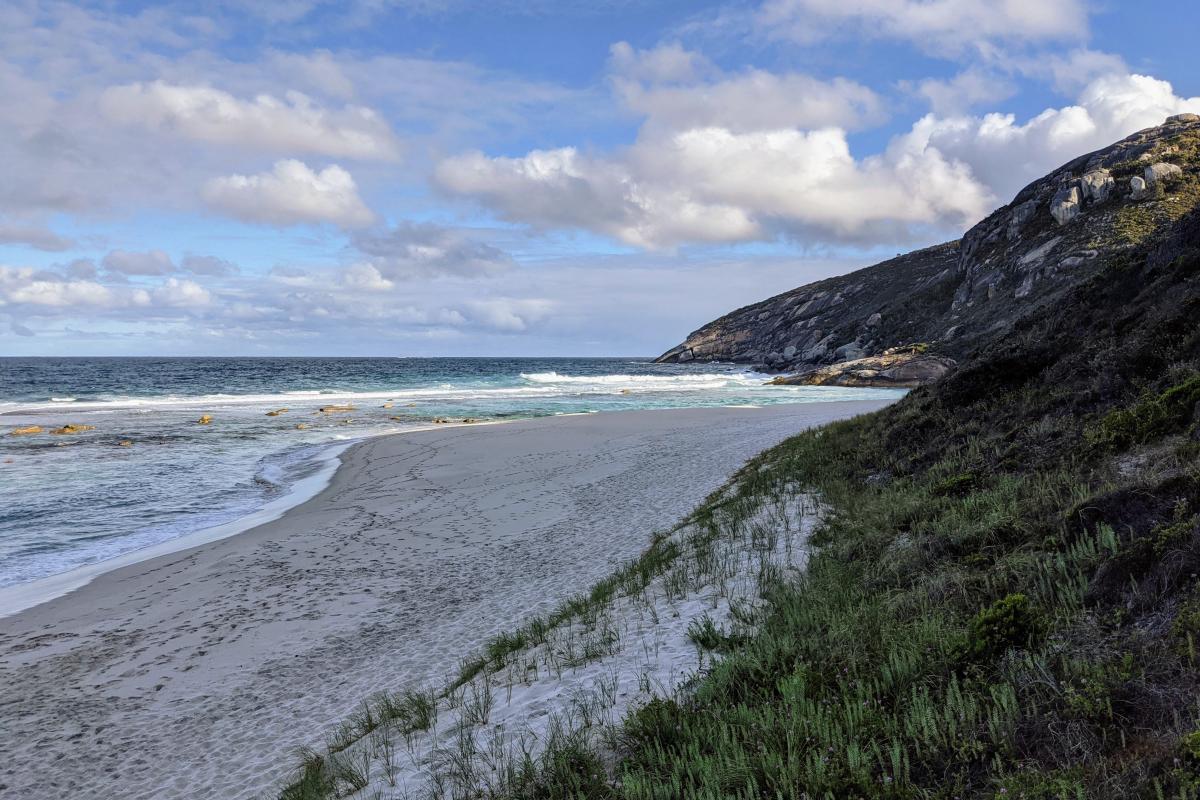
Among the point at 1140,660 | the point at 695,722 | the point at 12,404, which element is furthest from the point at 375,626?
the point at 12,404

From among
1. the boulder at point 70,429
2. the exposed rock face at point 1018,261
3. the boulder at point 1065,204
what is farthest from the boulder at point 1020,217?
the boulder at point 70,429

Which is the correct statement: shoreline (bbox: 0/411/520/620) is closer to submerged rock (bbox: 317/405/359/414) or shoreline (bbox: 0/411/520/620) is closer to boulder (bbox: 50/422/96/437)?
boulder (bbox: 50/422/96/437)

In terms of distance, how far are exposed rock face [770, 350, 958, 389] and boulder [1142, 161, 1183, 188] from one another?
25462 mm

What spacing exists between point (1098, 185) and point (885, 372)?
28.2m

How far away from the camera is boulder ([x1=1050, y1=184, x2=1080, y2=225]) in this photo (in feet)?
202

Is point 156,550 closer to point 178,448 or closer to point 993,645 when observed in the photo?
point 993,645

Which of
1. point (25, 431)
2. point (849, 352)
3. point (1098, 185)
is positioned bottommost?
point (25, 431)

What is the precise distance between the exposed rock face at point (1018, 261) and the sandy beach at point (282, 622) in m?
41.1

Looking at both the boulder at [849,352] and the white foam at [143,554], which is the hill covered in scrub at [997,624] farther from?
the boulder at [849,352]

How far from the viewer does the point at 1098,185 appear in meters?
60.9

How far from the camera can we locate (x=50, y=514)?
663 inches

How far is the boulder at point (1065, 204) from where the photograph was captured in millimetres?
61531

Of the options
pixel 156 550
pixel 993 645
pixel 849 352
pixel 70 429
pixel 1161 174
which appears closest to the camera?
pixel 993 645

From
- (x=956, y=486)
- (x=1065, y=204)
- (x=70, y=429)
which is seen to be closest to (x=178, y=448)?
(x=70, y=429)
